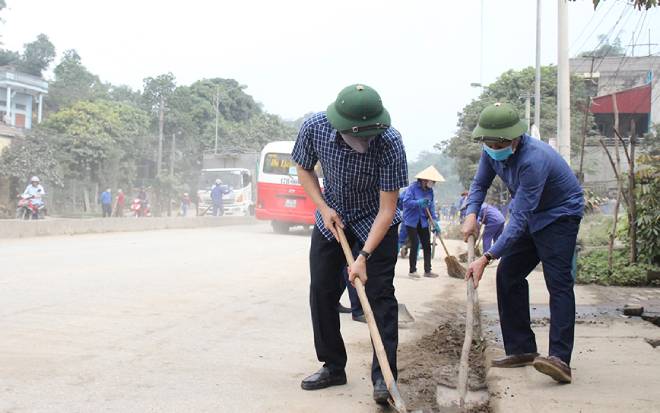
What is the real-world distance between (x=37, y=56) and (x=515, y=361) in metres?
46.6

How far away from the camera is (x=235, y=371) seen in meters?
4.15

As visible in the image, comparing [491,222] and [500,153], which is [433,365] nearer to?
[500,153]

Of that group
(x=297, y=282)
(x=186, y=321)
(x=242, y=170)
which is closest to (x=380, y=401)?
(x=186, y=321)

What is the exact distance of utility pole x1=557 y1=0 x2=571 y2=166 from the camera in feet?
40.2

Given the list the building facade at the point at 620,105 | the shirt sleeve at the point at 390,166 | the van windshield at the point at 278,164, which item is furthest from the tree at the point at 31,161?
the shirt sleeve at the point at 390,166

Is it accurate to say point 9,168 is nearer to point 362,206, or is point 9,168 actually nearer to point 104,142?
point 104,142

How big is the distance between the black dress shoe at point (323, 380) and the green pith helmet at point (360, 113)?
135 centimetres

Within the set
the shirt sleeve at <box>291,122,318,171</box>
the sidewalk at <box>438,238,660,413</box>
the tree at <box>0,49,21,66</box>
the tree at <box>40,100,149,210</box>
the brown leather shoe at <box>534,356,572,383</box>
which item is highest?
the tree at <box>0,49,21,66</box>

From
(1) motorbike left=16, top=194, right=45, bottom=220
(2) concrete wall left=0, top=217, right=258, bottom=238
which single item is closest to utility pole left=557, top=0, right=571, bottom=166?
(2) concrete wall left=0, top=217, right=258, bottom=238

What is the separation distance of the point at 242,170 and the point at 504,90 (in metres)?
14.1

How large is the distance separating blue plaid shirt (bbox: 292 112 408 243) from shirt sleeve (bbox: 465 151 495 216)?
856mm

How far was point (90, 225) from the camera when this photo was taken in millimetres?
17406

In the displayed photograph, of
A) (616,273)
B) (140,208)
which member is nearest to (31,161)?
(140,208)

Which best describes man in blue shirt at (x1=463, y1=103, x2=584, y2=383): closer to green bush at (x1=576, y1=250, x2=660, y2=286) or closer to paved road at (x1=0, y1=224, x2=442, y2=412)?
paved road at (x1=0, y1=224, x2=442, y2=412)
